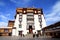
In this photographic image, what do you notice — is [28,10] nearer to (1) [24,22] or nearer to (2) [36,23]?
(1) [24,22]

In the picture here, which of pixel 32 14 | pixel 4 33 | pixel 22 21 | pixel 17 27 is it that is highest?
pixel 32 14

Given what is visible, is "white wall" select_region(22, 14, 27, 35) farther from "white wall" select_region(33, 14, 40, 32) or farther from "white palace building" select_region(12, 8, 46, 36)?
"white wall" select_region(33, 14, 40, 32)

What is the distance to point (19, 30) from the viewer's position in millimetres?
34938

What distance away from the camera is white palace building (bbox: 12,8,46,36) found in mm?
35250

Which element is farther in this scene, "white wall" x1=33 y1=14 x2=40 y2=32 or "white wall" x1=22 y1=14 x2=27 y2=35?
"white wall" x1=33 y1=14 x2=40 y2=32

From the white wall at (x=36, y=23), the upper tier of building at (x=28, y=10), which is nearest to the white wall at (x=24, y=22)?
the upper tier of building at (x=28, y=10)

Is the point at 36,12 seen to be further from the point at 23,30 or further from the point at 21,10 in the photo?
the point at 23,30

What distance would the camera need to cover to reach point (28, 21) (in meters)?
36.6

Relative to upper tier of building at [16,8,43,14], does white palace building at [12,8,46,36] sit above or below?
below

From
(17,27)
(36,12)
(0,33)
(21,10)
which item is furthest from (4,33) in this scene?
(36,12)

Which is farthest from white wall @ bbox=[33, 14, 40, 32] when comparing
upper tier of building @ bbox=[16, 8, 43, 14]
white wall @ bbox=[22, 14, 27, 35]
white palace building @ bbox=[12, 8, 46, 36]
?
white wall @ bbox=[22, 14, 27, 35]

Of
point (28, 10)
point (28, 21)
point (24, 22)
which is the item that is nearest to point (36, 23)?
point (28, 21)

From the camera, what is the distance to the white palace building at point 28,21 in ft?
116

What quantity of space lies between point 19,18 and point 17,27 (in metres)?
3.91
